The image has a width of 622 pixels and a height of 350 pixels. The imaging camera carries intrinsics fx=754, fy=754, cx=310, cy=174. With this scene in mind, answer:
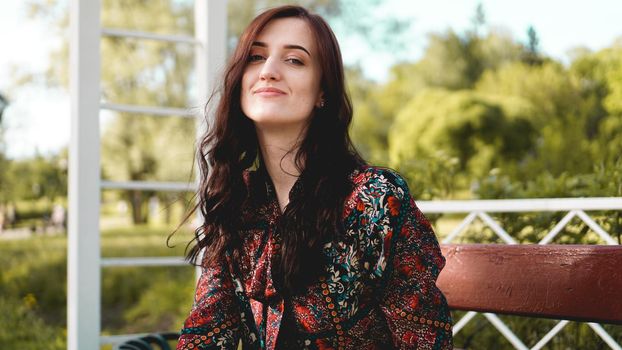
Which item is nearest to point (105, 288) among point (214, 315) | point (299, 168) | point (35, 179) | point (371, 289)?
point (35, 179)

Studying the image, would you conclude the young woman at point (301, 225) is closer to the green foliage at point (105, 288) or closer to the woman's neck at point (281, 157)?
the woman's neck at point (281, 157)

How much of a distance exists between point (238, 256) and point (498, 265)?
0.72 m

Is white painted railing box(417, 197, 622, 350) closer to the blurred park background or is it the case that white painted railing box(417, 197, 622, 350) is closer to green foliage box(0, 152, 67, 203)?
the blurred park background

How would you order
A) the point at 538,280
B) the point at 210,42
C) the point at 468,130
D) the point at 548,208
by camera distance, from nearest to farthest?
the point at 538,280
the point at 548,208
the point at 210,42
the point at 468,130

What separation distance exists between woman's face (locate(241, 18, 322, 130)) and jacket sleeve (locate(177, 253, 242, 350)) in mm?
375

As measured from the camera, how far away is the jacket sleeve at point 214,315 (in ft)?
5.61

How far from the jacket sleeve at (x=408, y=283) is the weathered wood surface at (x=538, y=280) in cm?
43

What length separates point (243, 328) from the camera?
178 cm

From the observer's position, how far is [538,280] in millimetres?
1919

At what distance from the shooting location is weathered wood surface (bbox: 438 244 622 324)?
1780mm

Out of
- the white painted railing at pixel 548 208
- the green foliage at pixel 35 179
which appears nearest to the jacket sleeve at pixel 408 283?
the white painted railing at pixel 548 208

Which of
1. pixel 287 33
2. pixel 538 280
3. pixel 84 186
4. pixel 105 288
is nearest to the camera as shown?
pixel 287 33

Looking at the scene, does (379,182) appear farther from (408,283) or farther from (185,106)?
(185,106)

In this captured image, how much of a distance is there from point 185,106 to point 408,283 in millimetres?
9312
